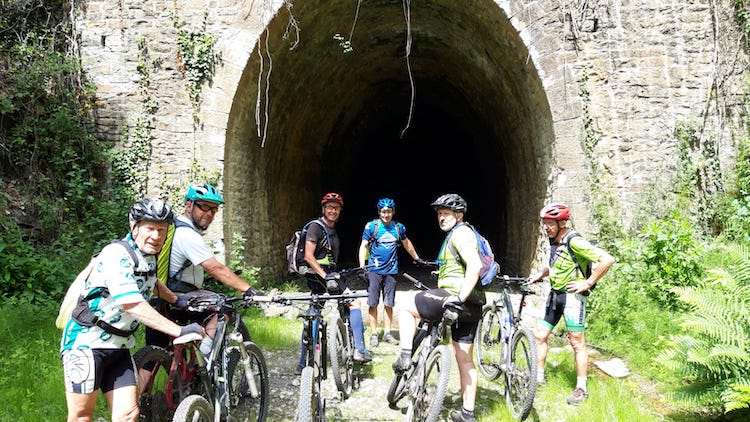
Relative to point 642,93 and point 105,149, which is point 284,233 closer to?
point 105,149

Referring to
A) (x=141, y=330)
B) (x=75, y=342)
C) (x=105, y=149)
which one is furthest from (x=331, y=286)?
(x=105, y=149)

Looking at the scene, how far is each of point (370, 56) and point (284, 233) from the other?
4454mm

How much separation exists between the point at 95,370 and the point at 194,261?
1.01 metres

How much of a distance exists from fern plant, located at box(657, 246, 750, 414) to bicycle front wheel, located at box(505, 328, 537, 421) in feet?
3.37

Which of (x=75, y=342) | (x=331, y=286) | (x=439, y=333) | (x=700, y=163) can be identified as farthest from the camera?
(x=700, y=163)

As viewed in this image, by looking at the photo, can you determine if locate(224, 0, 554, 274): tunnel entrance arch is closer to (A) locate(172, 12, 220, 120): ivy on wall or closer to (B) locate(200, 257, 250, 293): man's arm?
(A) locate(172, 12, 220, 120): ivy on wall

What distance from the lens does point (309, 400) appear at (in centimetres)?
333

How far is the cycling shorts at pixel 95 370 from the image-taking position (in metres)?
2.68

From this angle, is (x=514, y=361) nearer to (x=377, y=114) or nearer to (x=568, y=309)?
(x=568, y=309)

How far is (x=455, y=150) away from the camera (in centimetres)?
1759

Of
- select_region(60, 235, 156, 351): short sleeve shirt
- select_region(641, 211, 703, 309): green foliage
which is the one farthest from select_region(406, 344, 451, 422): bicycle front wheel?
select_region(641, 211, 703, 309): green foliage

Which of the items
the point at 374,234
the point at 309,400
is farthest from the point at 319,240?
the point at 309,400

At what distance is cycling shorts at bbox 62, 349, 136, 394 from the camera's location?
8.78 ft

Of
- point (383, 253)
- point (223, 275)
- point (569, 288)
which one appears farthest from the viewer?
point (383, 253)
